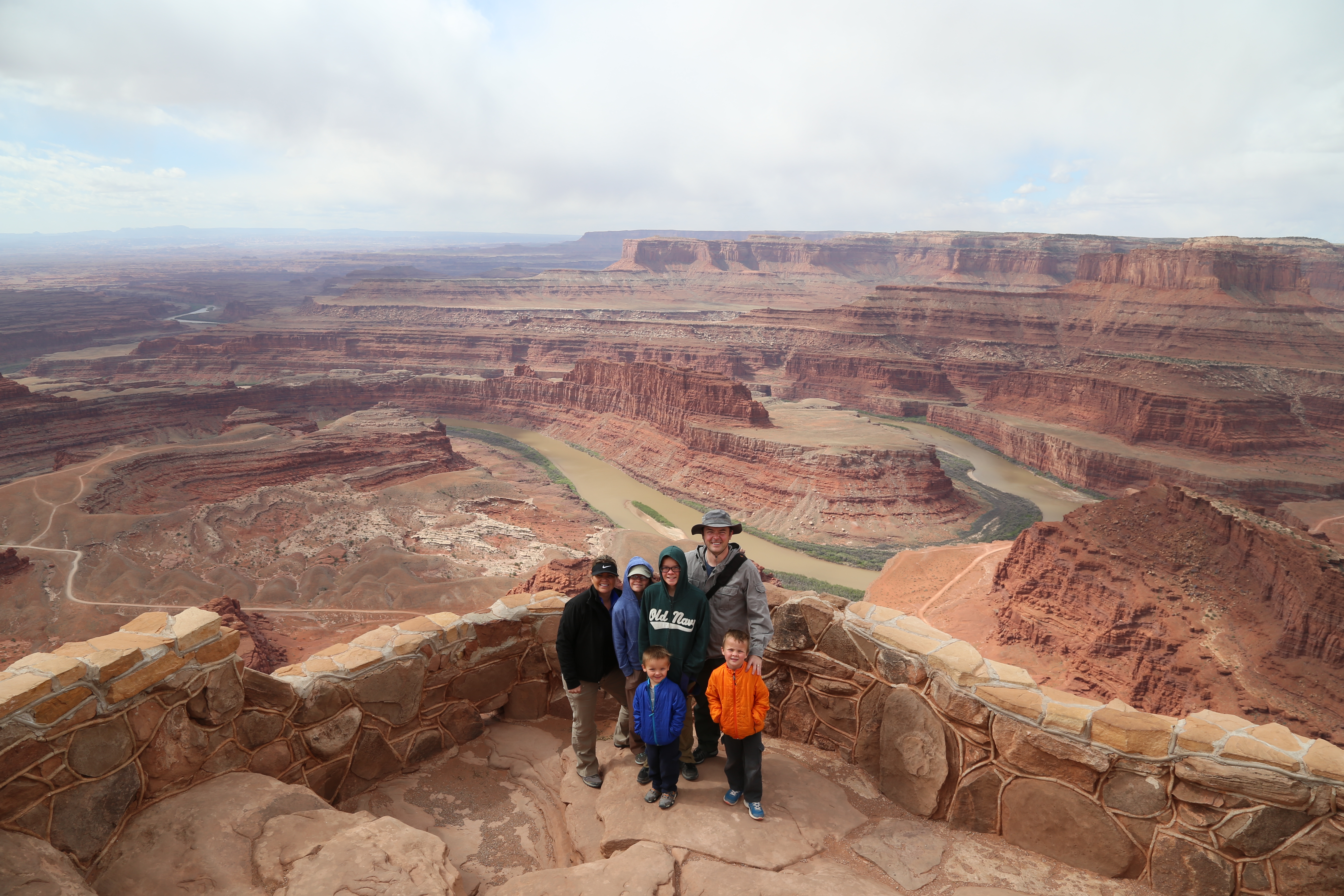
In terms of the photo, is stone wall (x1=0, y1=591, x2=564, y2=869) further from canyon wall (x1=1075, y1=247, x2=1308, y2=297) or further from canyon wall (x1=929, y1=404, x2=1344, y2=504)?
canyon wall (x1=1075, y1=247, x2=1308, y2=297)

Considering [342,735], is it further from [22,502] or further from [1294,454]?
[1294,454]

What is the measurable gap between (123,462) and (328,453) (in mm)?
9556

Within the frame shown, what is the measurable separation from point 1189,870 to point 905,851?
72.1 inches

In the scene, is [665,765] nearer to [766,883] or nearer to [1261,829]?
[766,883]

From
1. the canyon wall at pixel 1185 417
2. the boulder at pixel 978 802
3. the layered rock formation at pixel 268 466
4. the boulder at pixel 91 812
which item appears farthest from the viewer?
the canyon wall at pixel 1185 417

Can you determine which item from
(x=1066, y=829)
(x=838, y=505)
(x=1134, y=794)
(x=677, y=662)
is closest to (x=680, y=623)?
(x=677, y=662)

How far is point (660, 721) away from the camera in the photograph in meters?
5.53

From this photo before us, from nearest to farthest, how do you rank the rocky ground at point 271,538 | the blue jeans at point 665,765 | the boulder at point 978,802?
the boulder at point 978,802
the blue jeans at point 665,765
the rocky ground at point 271,538

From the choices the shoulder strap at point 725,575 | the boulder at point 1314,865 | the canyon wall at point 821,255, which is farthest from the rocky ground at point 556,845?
the canyon wall at point 821,255

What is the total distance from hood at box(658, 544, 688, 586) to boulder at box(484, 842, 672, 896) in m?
1.97

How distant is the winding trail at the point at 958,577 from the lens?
83.7 feet

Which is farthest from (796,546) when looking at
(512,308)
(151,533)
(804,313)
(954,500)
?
(512,308)

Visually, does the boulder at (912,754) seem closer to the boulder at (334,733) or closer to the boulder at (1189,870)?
the boulder at (1189,870)

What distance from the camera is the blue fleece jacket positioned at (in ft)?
20.0
